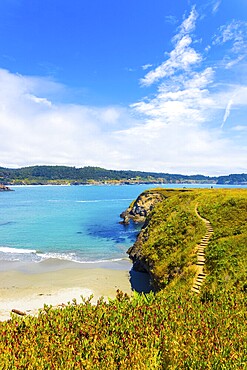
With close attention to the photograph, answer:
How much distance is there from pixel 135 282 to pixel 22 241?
34912mm

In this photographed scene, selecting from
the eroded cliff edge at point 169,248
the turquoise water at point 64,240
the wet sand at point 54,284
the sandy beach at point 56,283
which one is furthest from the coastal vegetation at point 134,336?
the turquoise water at point 64,240

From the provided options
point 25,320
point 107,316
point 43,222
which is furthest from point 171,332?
point 43,222

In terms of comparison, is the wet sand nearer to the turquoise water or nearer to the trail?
the turquoise water

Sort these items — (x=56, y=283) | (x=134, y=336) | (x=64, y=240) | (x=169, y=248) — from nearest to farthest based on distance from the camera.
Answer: (x=134, y=336) < (x=169, y=248) < (x=56, y=283) < (x=64, y=240)

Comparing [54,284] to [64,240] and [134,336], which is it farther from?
[134,336]

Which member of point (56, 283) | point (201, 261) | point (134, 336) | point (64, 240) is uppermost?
point (134, 336)

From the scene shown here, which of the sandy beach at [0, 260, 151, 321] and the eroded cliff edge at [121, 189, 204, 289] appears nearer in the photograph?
the eroded cliff edge at [121, 189, 204, 289]

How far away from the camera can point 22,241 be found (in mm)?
61219

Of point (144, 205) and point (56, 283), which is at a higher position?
point (144, 205)

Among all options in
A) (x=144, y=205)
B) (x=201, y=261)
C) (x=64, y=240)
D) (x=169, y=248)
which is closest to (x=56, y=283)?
(x=169, y=248)

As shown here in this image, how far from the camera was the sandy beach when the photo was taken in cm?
2991

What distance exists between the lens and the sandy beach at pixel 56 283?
2991 centimetres

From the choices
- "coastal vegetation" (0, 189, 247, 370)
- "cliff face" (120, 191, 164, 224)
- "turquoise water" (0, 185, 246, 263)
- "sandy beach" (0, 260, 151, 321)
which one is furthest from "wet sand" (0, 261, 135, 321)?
"cliff face" (120, 191, 164, 224)

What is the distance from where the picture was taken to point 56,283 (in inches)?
1420
